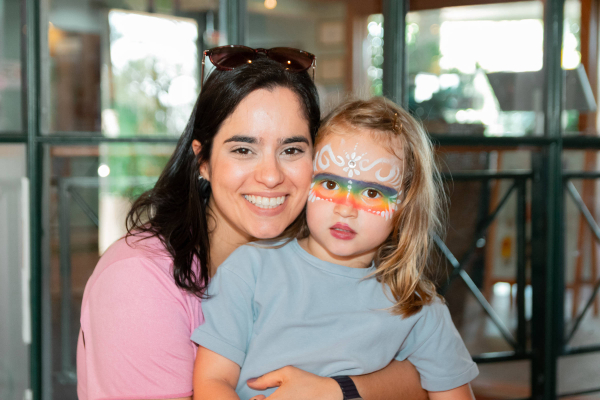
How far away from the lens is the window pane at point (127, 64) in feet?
10.2

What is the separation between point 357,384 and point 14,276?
5.55ft

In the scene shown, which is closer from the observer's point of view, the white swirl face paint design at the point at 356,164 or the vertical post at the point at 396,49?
the white swirl face paint design at the point at 356,164

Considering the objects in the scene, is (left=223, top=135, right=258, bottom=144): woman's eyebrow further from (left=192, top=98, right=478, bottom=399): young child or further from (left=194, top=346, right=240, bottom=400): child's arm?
(left=194, top=346, right=240, bottom=400): child's arm

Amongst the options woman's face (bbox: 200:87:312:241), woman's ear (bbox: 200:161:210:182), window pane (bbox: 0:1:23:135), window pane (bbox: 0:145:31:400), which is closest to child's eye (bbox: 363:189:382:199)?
woman's face (bbox: 200:87:312:241)

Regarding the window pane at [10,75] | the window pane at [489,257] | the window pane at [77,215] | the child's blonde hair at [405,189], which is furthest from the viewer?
the window pane at [489,257]

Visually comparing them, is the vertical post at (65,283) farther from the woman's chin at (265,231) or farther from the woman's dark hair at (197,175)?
the woman's chin at (265,231)

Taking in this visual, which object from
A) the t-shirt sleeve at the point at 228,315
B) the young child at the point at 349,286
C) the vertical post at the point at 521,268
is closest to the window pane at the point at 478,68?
the vertical post at the point at 521,268

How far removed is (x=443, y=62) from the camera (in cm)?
279

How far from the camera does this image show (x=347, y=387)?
118 cm

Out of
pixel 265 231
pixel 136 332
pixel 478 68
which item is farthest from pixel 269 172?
pixel 478 68

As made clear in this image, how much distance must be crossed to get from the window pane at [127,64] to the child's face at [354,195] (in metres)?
1.98

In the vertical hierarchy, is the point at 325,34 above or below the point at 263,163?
above

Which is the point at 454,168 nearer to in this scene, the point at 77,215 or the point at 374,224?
the point at 374,224

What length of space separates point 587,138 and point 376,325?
197cm
